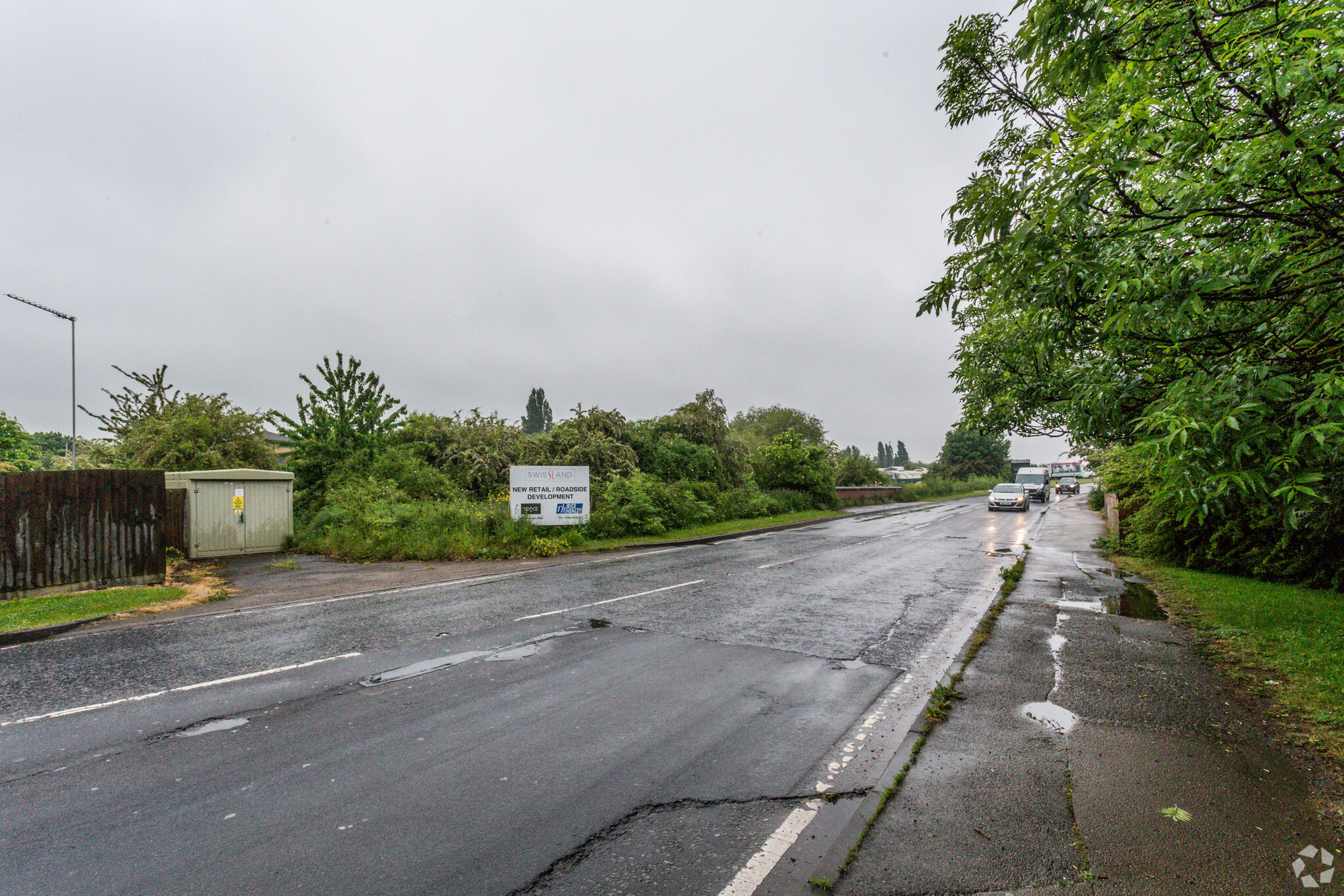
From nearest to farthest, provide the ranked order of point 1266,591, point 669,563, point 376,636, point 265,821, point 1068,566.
→ 1. point 265,821
2. point 376,636
3. point 1266,591
4. point 1068,566
5. point 669,563

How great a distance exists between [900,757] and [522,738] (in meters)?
2.64

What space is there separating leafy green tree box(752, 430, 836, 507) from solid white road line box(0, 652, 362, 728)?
29984mm

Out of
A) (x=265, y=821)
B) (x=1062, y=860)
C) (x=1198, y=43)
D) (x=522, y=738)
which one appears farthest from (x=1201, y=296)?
(x=265, y=821)

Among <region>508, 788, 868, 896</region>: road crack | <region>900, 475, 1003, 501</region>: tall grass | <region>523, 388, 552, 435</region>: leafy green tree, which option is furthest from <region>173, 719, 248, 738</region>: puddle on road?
<region>523, 388, 552, 435</region>: leafy green tree

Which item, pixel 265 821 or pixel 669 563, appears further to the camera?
pixel 669 563

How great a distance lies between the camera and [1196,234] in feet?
13.1

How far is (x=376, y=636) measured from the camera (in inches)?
295

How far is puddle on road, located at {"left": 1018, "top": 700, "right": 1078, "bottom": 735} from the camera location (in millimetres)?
4652

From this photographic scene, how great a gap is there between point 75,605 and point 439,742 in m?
8.45

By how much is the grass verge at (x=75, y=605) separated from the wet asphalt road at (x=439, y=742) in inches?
38.8

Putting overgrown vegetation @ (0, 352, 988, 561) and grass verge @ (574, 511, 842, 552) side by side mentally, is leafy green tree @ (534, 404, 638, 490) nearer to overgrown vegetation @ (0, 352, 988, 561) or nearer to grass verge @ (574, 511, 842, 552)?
overgrown vegetation @ (0, 352, 988, 561)

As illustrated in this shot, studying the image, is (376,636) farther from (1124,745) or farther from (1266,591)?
(1266,591)

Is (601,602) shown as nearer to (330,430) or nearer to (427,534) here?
(427,534)

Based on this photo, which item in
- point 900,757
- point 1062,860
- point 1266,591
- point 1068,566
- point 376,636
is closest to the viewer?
A: point 1062,860
